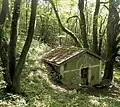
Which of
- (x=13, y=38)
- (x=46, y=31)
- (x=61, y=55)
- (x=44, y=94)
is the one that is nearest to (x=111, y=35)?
(x=61, y=55)

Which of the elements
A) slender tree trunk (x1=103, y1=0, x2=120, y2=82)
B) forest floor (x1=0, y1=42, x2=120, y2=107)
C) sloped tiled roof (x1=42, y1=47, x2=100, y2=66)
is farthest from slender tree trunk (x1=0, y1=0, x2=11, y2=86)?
slender tree trunk (x1=103, y1=0, x2=120, y2=82)

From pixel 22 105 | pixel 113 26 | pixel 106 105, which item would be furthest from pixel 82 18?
pixel 22 105

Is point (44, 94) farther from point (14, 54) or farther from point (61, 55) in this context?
point (61, 55)

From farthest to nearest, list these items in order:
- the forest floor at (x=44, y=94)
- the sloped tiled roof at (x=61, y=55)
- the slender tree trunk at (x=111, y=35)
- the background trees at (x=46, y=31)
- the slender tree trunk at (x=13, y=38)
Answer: the slender tree trunk at (x=111, y=35), the sloped tiled roof at (x=61, y=55), the background trees at (x=46, y=31), the slender tree trunk at (x=13, y=38), the forest floor at (x=44, y=94)

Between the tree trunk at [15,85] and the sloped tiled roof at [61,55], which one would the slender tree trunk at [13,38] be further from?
the sloped tiled roof at [61,55]

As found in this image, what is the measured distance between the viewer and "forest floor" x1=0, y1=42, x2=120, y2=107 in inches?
447

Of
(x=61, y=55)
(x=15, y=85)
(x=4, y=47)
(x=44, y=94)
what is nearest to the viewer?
(x=4, y=47)

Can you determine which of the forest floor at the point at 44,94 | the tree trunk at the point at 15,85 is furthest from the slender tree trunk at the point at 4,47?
the forest floor at the point at 44,94

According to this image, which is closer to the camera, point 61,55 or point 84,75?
point 61,55

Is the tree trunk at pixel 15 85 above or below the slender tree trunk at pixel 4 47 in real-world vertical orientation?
below

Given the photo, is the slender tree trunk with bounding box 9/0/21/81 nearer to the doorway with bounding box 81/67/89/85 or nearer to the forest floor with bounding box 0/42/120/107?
the forest floor with bounding box 0/42/120/107

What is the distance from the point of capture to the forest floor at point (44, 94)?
37.2ft

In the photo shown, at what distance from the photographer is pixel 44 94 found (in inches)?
573

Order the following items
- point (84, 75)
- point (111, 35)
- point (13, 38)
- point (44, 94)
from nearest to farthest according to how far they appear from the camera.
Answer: point (13, 38), point (44, 94), point (111, 35), point (84, 75)
